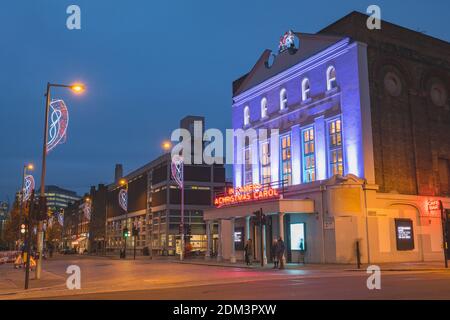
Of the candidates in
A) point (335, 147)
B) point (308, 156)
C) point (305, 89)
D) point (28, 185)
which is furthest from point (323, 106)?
point (28, 185)

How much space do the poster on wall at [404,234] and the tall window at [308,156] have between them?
7057 millimetres

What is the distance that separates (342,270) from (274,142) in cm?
1767

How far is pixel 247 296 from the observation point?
15.6 meters

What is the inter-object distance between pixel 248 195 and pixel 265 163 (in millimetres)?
5560

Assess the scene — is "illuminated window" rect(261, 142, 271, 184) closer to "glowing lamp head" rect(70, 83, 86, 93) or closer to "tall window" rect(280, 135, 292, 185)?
"tall window" rect(280, 135, 292, 185)

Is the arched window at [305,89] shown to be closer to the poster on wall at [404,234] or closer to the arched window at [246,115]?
the arched window at [246,115]

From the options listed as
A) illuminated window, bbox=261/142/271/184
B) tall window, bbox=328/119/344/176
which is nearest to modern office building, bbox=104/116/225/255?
illuminated window, bbox=261/142/271/184

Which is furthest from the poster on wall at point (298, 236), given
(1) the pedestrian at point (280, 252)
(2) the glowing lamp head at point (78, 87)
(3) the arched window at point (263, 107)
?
(2) the glowing lamp head at point (78, 87)

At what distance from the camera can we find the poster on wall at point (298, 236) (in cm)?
3728

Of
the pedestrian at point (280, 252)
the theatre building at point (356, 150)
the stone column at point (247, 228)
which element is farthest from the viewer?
the stone column at point (247, 228)

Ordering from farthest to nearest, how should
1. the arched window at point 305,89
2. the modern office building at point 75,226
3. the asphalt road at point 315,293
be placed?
the modern office building at point 75,226 → the arched window at point 305,89 → the asphalt road at point 315,293

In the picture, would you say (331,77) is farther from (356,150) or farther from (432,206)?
(432,206)

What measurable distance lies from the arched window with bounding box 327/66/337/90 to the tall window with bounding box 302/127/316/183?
3646 millimetres
